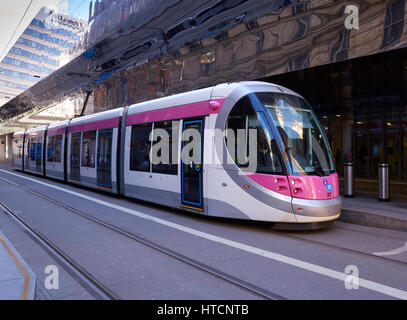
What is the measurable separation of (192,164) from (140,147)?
2.76 meters

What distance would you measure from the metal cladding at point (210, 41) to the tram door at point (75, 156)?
5.19m

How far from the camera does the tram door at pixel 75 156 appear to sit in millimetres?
15602

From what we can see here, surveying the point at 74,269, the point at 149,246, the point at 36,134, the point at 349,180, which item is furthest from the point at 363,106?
the point at 36,134

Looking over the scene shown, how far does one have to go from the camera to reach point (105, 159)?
43.0ft

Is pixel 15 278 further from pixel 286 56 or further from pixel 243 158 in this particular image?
pixel 286 56

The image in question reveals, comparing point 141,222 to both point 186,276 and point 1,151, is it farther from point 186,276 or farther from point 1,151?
point 1,151

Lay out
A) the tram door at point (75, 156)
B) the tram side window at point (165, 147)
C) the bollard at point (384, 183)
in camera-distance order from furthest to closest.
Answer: the tram door at point (75, 156)
the bollard at point (384, 183)
the tram side window at point (165, 147)

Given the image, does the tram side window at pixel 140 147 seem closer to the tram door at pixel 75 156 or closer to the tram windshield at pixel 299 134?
the tram windshield at pixel 299 134

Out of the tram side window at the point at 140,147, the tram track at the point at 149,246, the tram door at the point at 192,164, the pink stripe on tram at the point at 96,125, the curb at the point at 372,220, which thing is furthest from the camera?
the pink stripe on tram at the point at 96,125

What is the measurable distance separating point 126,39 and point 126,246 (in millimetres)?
18462

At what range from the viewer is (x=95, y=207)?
1084cm
